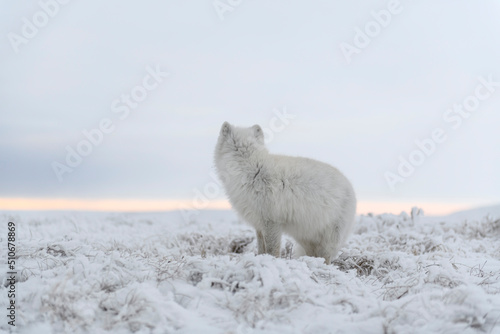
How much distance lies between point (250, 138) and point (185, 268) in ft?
8.39

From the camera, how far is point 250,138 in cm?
704

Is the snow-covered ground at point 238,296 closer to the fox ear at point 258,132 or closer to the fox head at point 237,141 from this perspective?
the fox head at point 237,141

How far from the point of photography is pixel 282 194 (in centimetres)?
656

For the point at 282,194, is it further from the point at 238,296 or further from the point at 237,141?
the point at 238,296

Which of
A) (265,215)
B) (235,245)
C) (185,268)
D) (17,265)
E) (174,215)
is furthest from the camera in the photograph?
(174,215)

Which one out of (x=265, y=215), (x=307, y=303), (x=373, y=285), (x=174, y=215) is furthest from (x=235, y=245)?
(x=174, y=215)

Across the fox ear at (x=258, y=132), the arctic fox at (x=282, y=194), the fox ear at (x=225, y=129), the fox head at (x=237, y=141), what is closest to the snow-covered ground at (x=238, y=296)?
the arctic fox at (x=282, y=194)

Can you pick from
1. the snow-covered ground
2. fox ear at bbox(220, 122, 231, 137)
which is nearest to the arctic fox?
fox ear at bbox(220, 122, 231, 137)

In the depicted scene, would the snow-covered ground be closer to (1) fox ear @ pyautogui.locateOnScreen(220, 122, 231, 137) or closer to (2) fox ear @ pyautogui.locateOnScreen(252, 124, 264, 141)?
(1) fox ear @ pyautogui.locateOnScreen(220, 122, 231, 137)

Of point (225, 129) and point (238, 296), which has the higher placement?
point (225, 129)

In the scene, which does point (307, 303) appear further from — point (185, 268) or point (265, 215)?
point (265, 215)

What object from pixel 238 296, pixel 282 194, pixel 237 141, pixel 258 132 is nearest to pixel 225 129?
pixel 237 141

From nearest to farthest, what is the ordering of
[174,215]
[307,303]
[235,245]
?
[307,303] < [235,245] < [174,215]

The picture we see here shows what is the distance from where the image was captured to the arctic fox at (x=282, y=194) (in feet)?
21.6
